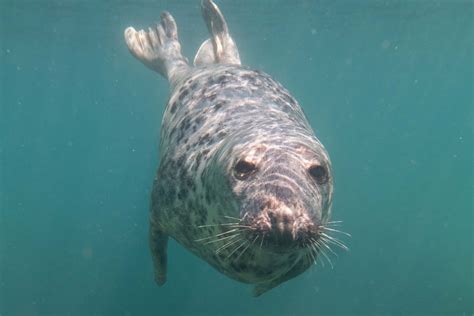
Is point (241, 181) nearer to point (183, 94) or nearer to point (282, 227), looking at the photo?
point (282, 227)

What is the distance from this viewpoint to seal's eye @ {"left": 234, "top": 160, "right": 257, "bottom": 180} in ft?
10.1

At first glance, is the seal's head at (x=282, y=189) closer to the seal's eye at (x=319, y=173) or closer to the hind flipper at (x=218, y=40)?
the seal's eye at (x=319, y=173)

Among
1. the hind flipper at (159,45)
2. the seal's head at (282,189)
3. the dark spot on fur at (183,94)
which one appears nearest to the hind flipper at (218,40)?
the hind flipper at (159,45)

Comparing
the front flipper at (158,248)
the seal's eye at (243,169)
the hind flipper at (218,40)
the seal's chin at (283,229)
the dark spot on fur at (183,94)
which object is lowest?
the front flipper at (158,248)

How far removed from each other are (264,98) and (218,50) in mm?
2545

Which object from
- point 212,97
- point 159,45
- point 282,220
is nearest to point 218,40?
point 159,45

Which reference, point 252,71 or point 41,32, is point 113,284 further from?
point 41,32

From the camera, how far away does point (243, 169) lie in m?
3.10

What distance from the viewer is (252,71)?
5738 millimetres

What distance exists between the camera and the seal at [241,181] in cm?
269

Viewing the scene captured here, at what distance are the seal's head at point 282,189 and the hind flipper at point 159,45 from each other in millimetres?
4683

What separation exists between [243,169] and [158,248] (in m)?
2.83

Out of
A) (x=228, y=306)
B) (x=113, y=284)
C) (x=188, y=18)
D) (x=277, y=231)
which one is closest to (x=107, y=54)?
(x=188, y=18)

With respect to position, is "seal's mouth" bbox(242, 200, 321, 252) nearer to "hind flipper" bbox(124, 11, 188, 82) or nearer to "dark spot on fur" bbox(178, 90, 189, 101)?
"dark spot on fur" bbox(178, 90, 189, 101)
